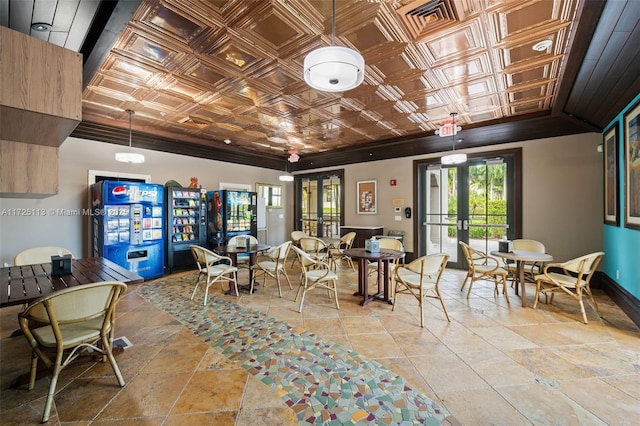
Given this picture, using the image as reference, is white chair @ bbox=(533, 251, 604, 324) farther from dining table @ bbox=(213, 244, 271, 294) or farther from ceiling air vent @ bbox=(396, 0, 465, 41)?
dining table @ bbox=(213, 244, 271, 294)

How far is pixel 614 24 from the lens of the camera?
6.93 ft

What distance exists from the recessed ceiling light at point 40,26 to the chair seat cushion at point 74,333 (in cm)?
244

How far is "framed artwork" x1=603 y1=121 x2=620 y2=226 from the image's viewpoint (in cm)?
365

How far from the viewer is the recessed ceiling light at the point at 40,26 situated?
2246 mm

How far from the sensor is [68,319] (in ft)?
5.93

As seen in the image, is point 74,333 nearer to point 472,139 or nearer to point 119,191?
point 119,191

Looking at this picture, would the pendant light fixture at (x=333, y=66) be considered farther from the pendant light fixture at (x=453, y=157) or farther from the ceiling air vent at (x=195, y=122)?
the ceiling air vent at (x=195, y=122)

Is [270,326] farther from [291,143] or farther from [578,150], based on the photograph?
[578,150]

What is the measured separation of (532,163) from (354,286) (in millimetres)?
3996

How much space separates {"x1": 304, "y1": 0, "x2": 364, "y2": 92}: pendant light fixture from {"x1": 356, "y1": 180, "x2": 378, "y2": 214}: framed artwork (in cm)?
494

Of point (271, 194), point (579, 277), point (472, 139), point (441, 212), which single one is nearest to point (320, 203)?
point (271, 194)

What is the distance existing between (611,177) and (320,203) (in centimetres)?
604

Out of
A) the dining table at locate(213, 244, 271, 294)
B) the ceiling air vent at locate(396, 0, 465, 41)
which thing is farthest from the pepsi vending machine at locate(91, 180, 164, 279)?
the ceiling air vent at locate(396, 0, 465, 41)

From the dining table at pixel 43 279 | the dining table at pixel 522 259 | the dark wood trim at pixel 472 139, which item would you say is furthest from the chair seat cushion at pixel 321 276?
the dark wood trim at pixel 472 139
